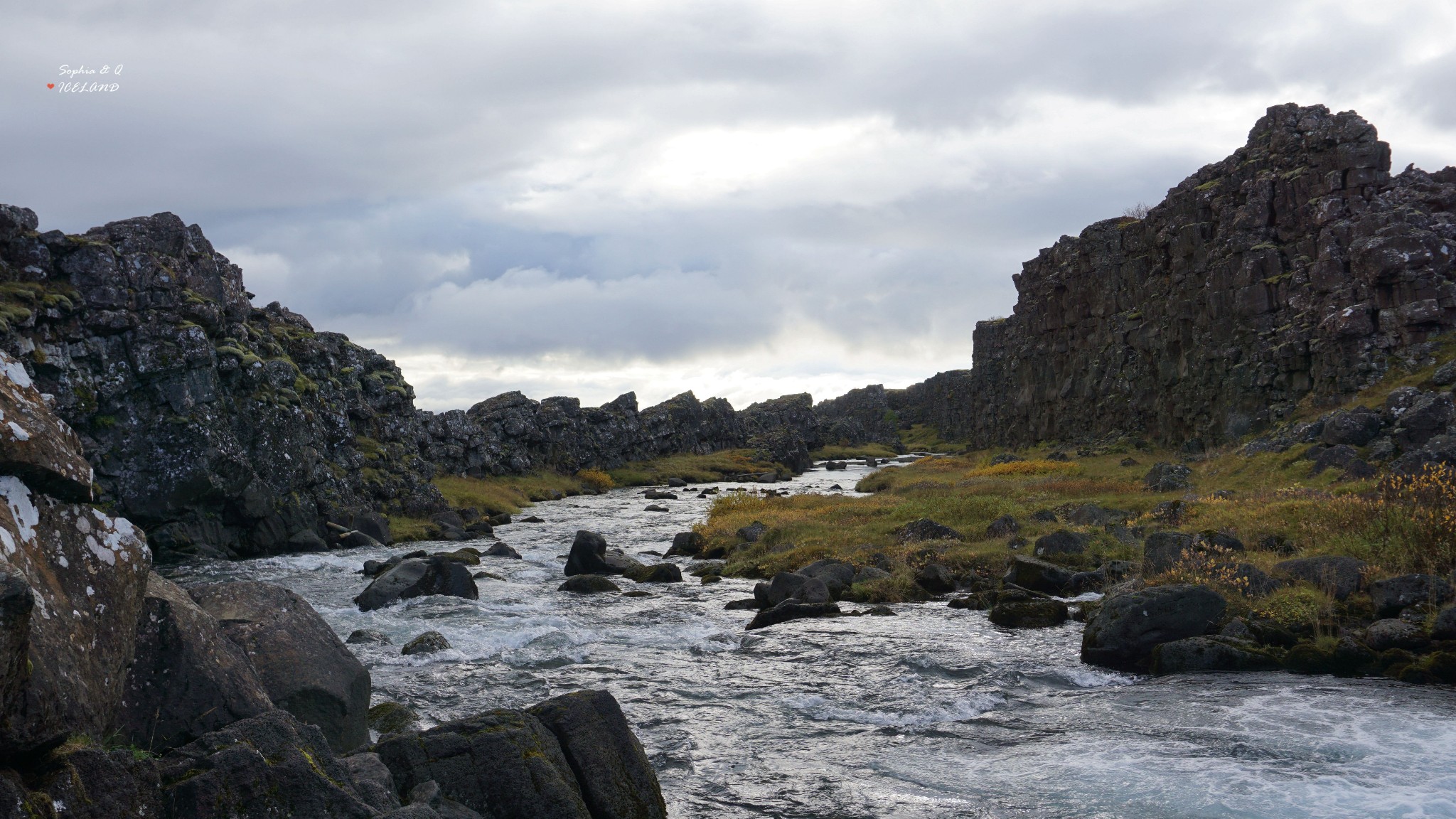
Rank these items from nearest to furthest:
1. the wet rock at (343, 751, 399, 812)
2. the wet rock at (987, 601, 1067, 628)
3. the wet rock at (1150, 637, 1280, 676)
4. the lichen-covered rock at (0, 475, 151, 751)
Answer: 1. the lichen-covered rock at (0, 475, 151, 751)
2. the wet rock at (343, 751, 399, 812)
3. the wet rock at (1150, 637, 1280, 676)
4. the wet rock at (987, 601, 1067, 628)

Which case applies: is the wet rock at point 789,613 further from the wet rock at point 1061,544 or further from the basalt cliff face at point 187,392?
the basalt cliff face at point 187,392

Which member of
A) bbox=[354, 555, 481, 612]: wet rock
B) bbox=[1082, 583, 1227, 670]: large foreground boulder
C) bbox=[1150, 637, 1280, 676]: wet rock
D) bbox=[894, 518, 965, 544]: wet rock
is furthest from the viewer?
bbox=[894, 518, 965, 544]: wet rock

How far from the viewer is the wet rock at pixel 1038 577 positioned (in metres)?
24.3

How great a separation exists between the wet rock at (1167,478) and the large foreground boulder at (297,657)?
3427 cm

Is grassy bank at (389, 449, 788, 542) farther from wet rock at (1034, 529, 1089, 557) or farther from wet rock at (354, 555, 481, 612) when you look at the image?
wet rock at (1034, 529, 1089, 557)

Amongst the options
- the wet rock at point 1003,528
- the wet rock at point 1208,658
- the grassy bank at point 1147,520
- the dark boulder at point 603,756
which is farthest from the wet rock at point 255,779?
the wet rock at point 1003,528

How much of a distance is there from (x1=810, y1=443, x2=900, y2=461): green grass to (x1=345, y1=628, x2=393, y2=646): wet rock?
124416mm

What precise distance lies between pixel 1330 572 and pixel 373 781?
19.0 m

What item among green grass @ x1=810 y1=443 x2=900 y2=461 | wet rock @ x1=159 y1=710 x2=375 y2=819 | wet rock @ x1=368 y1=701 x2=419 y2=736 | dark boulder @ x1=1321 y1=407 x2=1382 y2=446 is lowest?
wet rock @ x1=368 y1=701 x2=419 y2=736

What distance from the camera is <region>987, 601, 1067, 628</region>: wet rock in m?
20.8

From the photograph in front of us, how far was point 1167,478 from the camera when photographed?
39188mm

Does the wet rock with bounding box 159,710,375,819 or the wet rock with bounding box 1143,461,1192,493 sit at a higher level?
the wet rock with bounding box 1143,461,1192,493

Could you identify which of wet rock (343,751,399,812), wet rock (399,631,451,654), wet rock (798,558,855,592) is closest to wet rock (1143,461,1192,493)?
wet rock (798,558,855,592)

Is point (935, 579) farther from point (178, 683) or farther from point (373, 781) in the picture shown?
point (178, 683)
